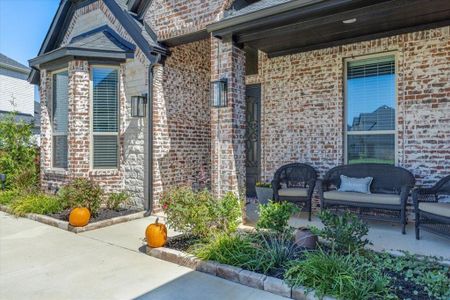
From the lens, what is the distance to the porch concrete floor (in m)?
4.15

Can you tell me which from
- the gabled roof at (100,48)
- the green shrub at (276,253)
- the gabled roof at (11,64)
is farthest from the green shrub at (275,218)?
the gabled roof at (11,64)

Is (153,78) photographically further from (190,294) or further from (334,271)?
(334,271)

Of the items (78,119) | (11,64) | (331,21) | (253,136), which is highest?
(11,64)

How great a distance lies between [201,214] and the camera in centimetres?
420

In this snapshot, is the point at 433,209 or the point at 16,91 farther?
the point at 16,91

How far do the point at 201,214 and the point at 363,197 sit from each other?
8.87 feet

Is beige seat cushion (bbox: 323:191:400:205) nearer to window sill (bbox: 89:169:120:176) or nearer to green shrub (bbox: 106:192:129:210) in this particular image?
green shrub (bbox: 106:192:129:210)

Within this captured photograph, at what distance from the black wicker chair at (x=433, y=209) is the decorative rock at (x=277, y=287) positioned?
263cm

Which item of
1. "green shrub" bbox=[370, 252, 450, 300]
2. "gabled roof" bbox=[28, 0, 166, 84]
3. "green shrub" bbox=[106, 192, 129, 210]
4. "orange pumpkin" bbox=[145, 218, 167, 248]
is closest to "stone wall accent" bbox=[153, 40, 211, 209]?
"gabled roof" bbox=[28, 0, 166, 84]

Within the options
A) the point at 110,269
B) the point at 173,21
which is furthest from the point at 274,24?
the point at 110,269

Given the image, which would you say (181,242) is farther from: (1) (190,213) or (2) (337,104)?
(2) (337,104)

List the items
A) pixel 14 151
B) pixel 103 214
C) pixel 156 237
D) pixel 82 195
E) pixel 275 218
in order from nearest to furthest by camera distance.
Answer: pixel 275 218, pixel 156 237, pixel 82 195, pixel 103 214, pixel 14 151

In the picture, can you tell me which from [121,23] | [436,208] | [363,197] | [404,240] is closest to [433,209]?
[436,208]

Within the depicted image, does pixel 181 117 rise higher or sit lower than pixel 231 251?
higher
